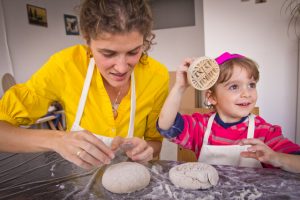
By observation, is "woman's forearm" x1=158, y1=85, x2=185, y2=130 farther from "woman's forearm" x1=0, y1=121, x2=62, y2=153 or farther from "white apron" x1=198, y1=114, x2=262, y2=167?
"woman's forearm" x1=0, y1=121, x2=62, y2=153

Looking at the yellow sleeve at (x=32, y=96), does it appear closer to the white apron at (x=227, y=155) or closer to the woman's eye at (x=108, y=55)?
the woman's eye at (x=108, y=55)

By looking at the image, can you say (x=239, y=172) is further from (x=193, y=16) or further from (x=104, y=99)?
(x=193, y=16)

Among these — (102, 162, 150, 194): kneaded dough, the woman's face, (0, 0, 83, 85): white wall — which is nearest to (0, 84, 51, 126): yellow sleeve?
the woman's face

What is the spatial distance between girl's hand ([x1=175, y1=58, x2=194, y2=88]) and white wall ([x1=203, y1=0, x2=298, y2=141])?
4.55ft

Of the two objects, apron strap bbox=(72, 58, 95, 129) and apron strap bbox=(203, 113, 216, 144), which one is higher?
apron strap bbox=(72, 58, 95, 129)

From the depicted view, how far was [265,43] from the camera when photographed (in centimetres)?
208

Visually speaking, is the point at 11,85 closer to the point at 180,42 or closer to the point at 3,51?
the point at 3,51

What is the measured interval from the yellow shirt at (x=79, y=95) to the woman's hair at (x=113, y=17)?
0.24 metres

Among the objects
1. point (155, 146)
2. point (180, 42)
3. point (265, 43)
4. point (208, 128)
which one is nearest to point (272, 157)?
point (208, 128)

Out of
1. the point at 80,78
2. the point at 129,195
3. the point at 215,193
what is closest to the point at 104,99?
the point at 80,78

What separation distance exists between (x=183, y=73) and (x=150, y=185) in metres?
0.43

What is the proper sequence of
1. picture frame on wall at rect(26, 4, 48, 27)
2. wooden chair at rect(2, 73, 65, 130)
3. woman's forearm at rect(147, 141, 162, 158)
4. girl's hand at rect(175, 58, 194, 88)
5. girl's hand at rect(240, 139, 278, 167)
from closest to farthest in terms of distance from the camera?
1. girl's hand at rect(240, 139, 278, 167)
2. girl's hand at rect(175, 58, 194, 88)
3. woman's forearm at rect(147, 141, 162, 158)
4. wooden chair at rect(2, 73, 65, 130)
5. picture frame on wall at rect(26, 4, 48, 27)

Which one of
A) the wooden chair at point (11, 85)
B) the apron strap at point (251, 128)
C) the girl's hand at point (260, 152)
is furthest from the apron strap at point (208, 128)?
the wooden chair at point (11, 85)

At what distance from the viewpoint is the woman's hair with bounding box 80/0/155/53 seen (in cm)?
82
